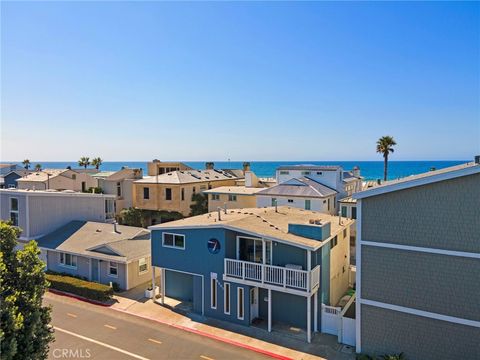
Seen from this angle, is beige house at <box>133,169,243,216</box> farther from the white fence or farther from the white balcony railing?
the white fence

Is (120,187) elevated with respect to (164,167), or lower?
lower

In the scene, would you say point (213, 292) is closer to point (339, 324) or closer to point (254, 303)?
point (254, 303)

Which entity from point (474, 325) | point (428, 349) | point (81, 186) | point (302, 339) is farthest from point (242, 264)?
point (81, 186)

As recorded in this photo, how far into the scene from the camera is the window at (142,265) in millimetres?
24094

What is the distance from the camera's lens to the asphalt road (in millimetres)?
15492

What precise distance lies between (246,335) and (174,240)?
6.74 metres

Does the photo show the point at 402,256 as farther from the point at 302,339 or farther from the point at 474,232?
the point at 302,339

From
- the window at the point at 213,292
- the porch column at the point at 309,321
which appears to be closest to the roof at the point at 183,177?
the window at the point at 213,292

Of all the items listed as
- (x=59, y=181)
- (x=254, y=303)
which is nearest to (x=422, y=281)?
(x=254, y=303)

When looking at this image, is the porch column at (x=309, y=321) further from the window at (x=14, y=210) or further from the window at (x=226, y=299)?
the window at (x=14, y=210)

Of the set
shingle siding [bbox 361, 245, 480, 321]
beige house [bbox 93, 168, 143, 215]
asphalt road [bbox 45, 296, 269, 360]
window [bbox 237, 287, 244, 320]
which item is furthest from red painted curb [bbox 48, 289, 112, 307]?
beige house [bbox 93, 168, 143, 215]

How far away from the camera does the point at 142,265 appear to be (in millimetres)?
24391
